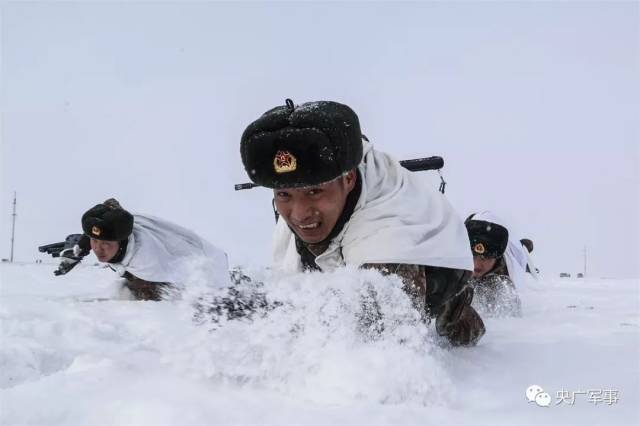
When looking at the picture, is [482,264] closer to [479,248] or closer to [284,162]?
[479,248]

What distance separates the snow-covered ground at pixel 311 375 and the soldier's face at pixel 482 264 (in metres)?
1.99

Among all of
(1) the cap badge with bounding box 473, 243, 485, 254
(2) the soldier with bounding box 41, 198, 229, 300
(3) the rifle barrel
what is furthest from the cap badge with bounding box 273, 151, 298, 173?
(2) the soldier with bounding box 41, 198, 229, 300

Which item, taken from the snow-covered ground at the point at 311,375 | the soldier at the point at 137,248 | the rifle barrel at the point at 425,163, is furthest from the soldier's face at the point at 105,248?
the rifle barrel at the point at 425,163

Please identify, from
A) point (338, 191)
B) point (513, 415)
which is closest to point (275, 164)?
point (338, 191)

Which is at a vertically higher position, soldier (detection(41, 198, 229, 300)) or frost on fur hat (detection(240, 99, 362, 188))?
frost on fur hat (detection(240, 99, 362, 188))

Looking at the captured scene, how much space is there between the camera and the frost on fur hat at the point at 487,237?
164 inches

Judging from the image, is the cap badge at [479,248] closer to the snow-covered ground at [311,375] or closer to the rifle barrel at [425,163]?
the rifle barrel at [425,163]

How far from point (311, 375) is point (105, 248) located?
3.85 metres

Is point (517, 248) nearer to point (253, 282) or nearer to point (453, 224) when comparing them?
point (453, 224)

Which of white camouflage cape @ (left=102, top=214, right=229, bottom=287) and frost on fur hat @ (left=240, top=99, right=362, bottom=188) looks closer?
frost on fur hat @ (left=240, top=99, right=362, bottom=188)

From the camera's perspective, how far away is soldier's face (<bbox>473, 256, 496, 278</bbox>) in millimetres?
4258

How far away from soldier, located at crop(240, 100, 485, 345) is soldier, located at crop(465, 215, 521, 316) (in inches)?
75.4

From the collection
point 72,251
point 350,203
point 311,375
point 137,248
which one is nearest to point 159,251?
point 137,248

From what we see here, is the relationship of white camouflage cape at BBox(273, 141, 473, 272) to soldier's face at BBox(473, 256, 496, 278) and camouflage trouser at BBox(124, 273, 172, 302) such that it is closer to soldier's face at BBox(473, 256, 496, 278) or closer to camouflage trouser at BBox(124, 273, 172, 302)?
soldier's face at BBox(473, 256, 496, 278)
